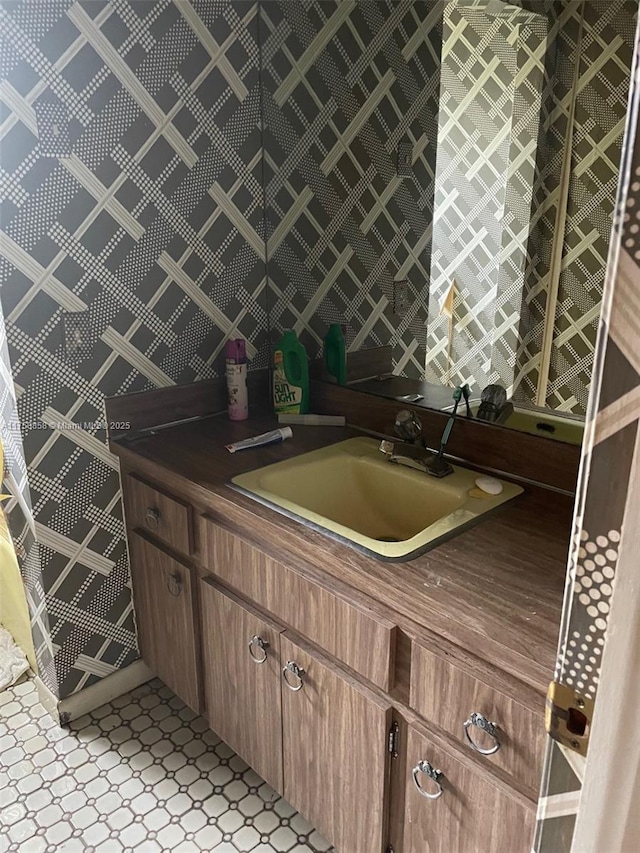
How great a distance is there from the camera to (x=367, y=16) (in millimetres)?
1707

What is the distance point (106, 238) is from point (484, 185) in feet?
2.96

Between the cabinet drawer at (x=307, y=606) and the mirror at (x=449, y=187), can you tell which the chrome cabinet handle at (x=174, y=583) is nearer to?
the cabinet drawer at (x=307, y=606)

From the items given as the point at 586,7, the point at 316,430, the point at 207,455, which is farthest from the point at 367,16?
the point at 207,455

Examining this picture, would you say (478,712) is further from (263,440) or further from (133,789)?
(133,789)

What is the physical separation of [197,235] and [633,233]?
153 centimetres

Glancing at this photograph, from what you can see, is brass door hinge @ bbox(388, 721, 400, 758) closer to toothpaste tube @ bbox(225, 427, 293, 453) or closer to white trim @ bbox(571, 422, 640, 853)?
white trim @ bbox(571, 422, 640, 853)

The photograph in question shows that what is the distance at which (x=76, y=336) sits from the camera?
1.66 metres

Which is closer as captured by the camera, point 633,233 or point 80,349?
point 633,233

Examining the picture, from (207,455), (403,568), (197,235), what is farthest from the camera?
(197,235)

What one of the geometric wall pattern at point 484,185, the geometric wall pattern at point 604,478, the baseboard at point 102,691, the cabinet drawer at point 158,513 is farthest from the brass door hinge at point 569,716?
the baseboard at point 102,691

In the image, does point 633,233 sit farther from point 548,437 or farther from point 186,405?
point 186,405

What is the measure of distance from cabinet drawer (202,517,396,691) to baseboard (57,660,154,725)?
27.1 inches

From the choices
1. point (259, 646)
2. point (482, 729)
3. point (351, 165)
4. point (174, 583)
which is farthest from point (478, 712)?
point (351, 165)

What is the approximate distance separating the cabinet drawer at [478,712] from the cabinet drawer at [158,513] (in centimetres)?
69
